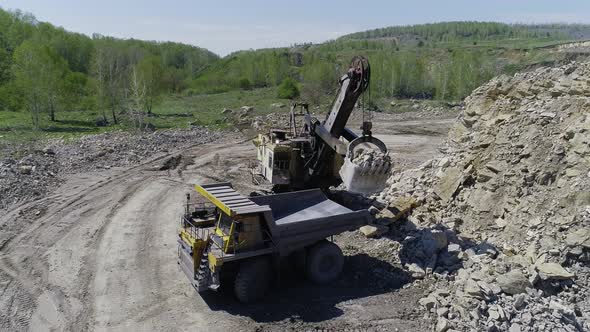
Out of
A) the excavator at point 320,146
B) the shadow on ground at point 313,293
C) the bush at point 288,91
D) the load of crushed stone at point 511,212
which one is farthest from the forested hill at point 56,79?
the shadow on ground at point 313,293

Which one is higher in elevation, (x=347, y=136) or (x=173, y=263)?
(x=347, y=136)

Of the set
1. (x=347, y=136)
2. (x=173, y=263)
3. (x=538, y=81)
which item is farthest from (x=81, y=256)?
(x=538, y=81)

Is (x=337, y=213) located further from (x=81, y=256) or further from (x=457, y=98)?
(x=457, y=98)

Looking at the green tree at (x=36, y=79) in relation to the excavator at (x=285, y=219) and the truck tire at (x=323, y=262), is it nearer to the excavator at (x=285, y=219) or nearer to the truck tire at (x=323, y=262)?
the excavator at (x=285, y=219)

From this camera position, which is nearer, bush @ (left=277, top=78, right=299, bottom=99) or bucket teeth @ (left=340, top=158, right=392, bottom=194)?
bucket teeth @ (left=340, top=158, right=392, bottom=194)

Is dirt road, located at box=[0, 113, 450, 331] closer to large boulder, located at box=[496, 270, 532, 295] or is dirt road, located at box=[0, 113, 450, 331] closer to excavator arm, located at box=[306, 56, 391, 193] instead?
large boulder, located at box=[496, 270, 532, 295]

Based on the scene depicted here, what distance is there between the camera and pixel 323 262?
35.8 feet

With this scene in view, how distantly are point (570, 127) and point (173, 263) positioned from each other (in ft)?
33.4

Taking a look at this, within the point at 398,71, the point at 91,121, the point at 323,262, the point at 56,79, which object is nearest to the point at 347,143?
the point at 323,262

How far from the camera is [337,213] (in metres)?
11.4

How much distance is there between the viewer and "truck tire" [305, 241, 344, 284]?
10.7m

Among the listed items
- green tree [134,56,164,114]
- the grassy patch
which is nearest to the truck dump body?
the grassy patch

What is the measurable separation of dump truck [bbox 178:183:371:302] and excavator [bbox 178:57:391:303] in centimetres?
2

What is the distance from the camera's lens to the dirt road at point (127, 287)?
9.55 metres
